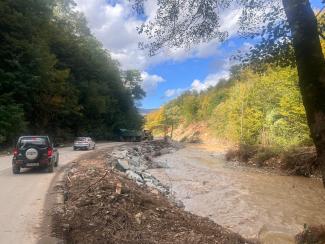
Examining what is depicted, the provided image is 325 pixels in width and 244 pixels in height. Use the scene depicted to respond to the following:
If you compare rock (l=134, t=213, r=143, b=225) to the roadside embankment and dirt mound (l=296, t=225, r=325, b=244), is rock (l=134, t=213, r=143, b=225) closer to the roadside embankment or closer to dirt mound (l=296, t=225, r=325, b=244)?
dirt mound (l=296, t=225, r=325, b=244)

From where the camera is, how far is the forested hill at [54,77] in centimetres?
4091

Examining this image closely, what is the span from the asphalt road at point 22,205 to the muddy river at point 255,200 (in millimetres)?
6214

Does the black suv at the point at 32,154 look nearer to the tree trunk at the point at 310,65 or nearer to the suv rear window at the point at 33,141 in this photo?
the suv rear window at the point at 33,141

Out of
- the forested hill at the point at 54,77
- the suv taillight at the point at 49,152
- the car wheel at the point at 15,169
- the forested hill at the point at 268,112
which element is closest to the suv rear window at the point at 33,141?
the suv taillight at the point at 49,152

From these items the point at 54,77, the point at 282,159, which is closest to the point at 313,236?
the point at 282,159

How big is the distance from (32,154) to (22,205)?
812 centimetres

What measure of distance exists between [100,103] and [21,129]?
33.5 metres

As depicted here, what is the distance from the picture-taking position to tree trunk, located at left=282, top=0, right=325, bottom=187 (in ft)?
16.6

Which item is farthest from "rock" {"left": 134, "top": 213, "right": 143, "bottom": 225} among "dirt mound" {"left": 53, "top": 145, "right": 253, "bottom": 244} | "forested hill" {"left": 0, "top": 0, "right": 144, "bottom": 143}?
"forested hill" {"left": 0, "top": 0, "right": 144, "bottom": 143}

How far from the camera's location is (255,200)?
20125 mm

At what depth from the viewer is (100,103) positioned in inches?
2849

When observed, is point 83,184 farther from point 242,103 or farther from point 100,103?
point 100,103

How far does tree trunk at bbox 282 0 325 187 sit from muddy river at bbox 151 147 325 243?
28.2 feet

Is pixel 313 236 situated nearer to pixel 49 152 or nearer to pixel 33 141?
pixel 49 152
